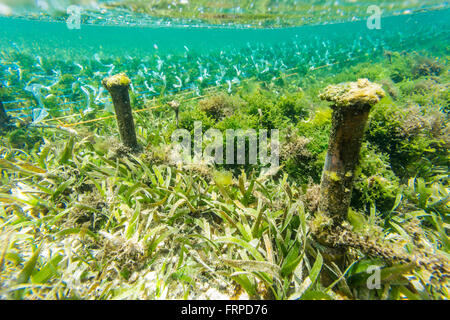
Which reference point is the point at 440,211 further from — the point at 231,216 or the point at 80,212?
the point at 80,212

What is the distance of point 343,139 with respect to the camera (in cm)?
164

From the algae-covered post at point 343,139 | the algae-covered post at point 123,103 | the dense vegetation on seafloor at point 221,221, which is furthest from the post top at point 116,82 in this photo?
the algae-covered post at point 343,139

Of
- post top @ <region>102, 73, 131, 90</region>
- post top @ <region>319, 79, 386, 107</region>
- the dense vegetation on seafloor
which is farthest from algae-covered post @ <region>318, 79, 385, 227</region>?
post top @ <region>102, 73, 131, 90</region>

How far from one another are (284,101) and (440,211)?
10.9 feet

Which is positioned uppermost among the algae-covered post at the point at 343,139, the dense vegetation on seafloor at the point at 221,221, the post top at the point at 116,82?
the post top at the point at 116,82

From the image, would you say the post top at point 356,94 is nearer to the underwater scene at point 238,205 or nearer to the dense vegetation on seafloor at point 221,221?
the underwater scene at point 238,205

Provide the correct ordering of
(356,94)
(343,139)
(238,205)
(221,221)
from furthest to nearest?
1. (221,221)
2. (238,205)
3. (343,139)
4. (356,94)

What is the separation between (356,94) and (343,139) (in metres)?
0.39

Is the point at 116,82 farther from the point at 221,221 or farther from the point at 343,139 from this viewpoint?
the point at 343,139

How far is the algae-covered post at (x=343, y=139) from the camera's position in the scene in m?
1.45

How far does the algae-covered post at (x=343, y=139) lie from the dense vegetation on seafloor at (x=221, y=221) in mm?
345

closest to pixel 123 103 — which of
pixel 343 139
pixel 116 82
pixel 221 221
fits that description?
pixel 116 82

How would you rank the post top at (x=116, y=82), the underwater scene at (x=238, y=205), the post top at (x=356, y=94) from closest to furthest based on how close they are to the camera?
the post top at (x=356, y=94)
the underwater scene at (x=238, y=205)
the post top at (x=116, y=82)
